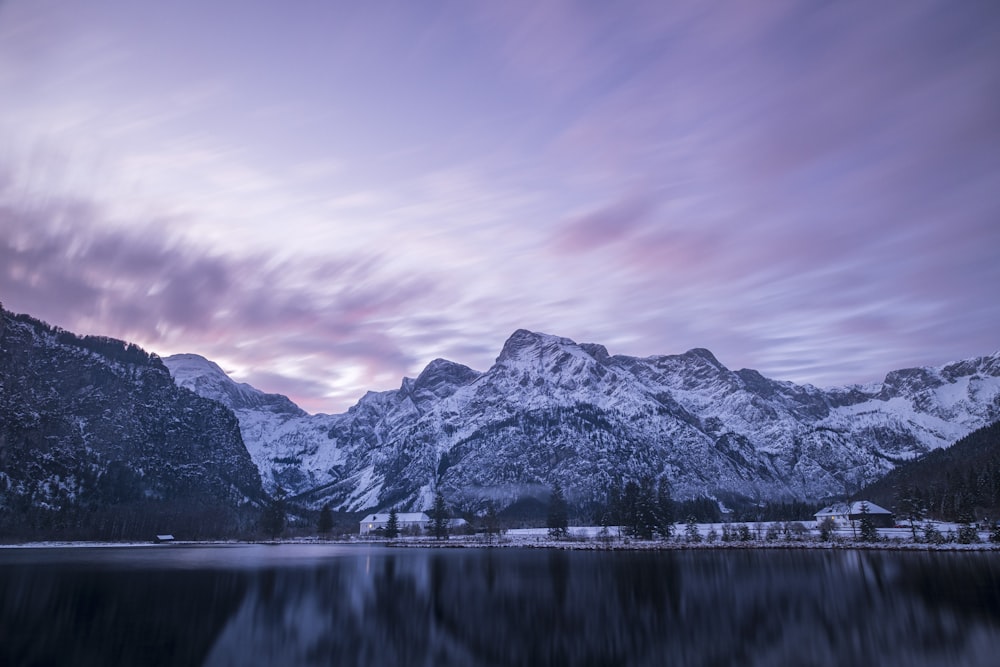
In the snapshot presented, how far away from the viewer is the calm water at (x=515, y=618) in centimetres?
3372

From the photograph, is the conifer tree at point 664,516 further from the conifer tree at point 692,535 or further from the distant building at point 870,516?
the distant building at point 870,516

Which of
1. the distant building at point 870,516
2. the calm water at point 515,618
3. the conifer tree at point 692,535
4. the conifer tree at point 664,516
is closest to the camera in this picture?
the calm water at point 515,618

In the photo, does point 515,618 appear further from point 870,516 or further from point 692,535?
point 870,516

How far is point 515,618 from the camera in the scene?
47.0 metres

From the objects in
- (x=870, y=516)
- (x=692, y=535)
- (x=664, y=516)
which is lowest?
(x=692, y=535)

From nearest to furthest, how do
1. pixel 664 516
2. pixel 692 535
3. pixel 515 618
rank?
pixel 515 618
pixel 692 535
pixel 664 516

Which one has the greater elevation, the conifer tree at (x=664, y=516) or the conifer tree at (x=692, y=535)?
the conifer tree at (x=664, y=516)

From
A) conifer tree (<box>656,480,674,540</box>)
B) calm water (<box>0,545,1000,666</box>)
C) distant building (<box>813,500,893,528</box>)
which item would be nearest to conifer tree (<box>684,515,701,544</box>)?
conifer tree (<box>656,480,674,540</box>)

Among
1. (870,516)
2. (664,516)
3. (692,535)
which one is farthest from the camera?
(870,516)

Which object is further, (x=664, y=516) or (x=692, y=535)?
(x=664, y=516)

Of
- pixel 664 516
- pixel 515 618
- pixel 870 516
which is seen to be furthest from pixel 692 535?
pixel 515 618

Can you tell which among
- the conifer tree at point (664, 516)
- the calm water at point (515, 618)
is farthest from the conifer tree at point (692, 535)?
the calm water at point (515, 618)

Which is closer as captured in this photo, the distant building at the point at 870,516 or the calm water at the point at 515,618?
the calm water at the point at 515,618

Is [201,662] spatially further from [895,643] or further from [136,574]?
[136,574]
